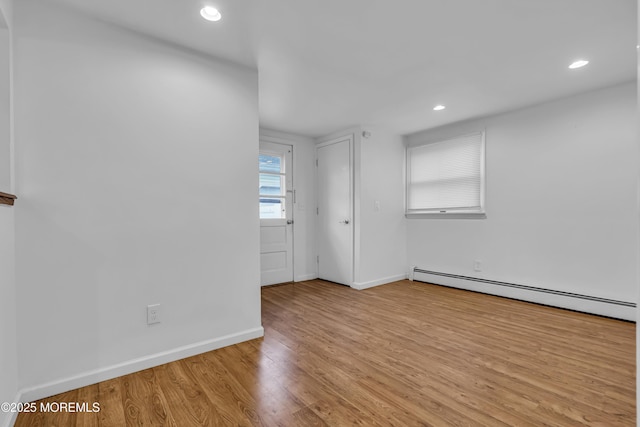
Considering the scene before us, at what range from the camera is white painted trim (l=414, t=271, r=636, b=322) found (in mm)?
2916

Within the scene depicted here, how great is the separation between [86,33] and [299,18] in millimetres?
1335

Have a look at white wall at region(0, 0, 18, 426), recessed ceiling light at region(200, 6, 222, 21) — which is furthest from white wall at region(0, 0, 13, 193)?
recessed ceiling light at region(200, 6, 222, 21)

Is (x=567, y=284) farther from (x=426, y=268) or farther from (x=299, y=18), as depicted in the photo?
(x=299, y=18)

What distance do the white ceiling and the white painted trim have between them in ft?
7.20

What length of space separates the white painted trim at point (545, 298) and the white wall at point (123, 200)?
9.79 ft

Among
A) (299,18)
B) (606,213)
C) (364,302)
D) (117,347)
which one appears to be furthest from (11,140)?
(606,213)

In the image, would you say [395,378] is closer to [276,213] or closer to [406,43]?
[406,43]

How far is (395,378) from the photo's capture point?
1897 mm

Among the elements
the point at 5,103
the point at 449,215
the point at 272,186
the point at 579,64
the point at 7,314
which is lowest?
the point at 7,314

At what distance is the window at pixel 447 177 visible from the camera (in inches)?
157

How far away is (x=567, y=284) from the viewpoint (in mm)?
3254

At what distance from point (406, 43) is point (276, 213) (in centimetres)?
297

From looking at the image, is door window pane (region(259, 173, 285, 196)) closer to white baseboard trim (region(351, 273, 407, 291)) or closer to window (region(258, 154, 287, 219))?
window (region(258, 154, 287, 219))

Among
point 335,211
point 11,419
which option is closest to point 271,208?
point 335,211
